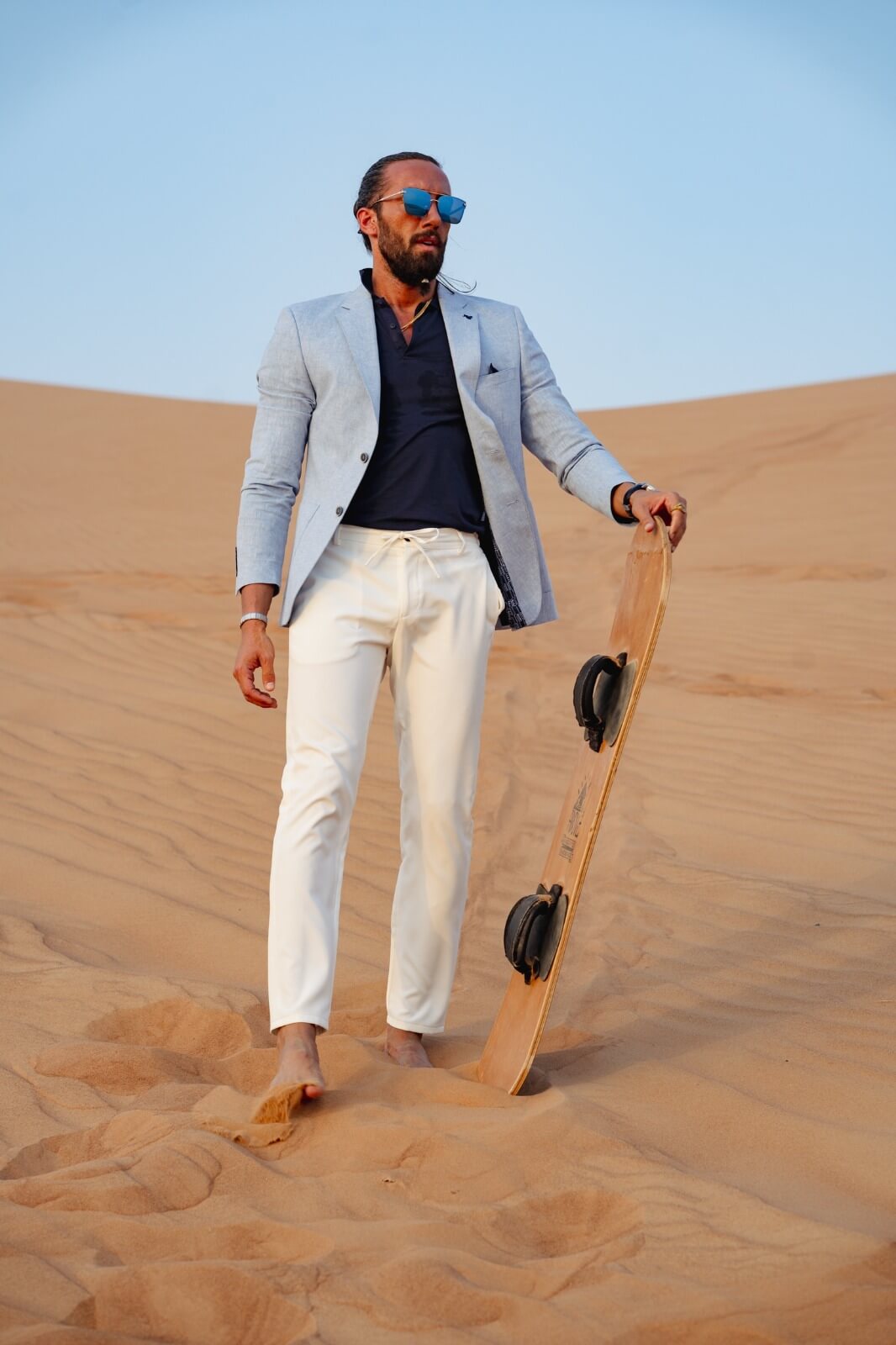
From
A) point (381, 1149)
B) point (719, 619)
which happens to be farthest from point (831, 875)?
point (719, 619)

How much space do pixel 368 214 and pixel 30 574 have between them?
29.3 feet

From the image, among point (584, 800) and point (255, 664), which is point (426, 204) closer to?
point (255, 664)

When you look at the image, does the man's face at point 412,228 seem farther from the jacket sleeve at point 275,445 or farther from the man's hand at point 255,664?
the man's hand at point 255,664

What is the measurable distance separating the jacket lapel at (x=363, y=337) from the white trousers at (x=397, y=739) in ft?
1.08

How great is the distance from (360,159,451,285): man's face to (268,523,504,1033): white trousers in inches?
24.5

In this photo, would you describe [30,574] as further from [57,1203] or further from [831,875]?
[57,1203]

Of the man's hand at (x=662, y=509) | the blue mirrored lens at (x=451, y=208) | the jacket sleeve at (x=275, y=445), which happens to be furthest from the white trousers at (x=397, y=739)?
the blue mirrored lens at (x=451, y=208)

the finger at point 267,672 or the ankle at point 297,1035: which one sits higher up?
the finger at point 267,672

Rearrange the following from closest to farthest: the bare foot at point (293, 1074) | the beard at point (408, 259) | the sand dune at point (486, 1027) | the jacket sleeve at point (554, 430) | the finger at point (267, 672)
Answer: the sand dune at point (486, 1027)
the bare foot at point (293, 1074)
the finger at point (267, 672)
the beard at point (408, 259)
the jacket sleeve at point (554, 430)

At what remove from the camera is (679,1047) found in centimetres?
332

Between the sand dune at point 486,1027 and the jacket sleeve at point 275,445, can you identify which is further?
the jacket sleeve at point 275,445

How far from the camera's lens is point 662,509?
3094 mm

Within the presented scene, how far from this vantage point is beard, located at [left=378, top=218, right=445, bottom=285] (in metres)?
3.23

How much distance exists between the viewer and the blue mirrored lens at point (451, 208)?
319 centimetres
